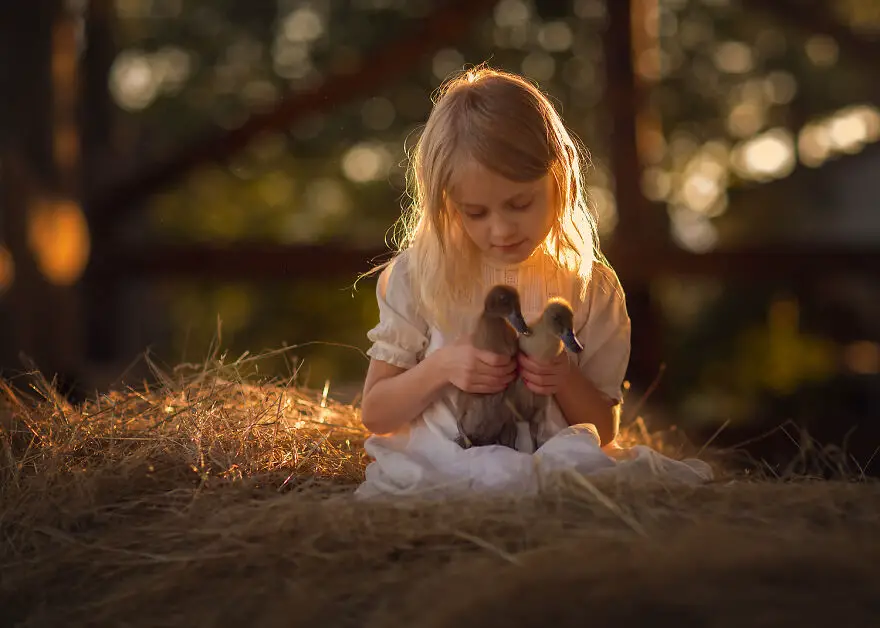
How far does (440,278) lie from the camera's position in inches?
83.3

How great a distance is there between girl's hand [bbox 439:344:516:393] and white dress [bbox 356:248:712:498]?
10 cm

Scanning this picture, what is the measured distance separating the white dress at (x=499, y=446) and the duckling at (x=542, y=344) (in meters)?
0.06

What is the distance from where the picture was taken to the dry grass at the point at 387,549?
1.25 meters

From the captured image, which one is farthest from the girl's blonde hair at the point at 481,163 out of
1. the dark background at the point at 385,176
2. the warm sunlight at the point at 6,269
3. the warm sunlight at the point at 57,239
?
the warm sunlight at the point at 6,269

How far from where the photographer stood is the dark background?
444 cm

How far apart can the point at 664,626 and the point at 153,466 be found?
118 cm

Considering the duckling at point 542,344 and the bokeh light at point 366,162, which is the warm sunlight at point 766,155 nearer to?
the bokeh light at point 366,162

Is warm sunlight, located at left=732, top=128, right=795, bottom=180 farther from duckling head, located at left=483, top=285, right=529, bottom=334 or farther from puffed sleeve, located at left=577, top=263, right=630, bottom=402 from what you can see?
duckling head, located at left=483, top=285, right=529, bottom=334

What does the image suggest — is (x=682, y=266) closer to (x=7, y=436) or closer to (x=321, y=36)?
(x=7, y=436)

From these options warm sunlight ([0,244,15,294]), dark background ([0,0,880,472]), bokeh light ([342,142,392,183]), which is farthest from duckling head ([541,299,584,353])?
bokeh light ([342,142,392,183])

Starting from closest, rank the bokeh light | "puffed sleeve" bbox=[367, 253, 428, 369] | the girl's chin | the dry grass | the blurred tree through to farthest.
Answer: the dry grass → the girl's chin → "puffed sleeve" bbox=[367, 253, 428, 369] → the blurred tree → the bokeh light

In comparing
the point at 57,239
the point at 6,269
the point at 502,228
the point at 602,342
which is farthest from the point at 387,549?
the point at 6,269

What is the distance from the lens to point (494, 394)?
1982 mm

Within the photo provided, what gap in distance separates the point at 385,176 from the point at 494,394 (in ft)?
24.0
